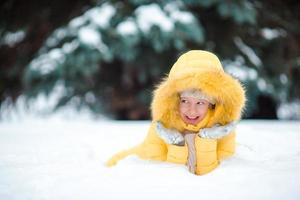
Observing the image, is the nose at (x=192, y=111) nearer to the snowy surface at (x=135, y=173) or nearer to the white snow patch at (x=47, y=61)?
the snowy surface at (x=135, y=173)

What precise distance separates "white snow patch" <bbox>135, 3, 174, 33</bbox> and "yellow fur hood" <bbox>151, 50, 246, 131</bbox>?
2.14 metres

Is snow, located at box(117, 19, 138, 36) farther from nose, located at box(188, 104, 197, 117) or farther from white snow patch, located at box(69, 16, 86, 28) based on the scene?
nose, located at box(188, 104, 197, 117)

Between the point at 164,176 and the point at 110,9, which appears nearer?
the point at 164,176

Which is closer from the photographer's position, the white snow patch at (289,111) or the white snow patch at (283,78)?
the white snow patch at (283,78)

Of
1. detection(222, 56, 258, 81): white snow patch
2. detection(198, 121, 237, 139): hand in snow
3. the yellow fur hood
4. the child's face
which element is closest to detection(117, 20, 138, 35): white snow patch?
detection(222, 56, 258, 81): white snow patch

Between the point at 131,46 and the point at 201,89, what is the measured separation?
7.64 feet

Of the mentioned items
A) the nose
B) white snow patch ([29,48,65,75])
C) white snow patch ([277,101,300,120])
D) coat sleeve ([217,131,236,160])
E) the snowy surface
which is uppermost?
white snow patch ([29,48,65,75])

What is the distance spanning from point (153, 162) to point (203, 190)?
449 millimetres

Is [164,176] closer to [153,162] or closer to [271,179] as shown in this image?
[153,162]

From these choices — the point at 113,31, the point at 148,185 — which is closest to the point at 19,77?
the point at 113,31

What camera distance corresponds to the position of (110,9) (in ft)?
14.0

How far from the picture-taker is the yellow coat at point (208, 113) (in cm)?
190

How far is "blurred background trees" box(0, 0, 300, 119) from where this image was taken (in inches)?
163

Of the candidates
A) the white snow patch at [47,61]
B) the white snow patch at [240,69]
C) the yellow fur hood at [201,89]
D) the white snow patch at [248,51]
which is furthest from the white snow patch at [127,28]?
the yellow fur hood at [201,89]
